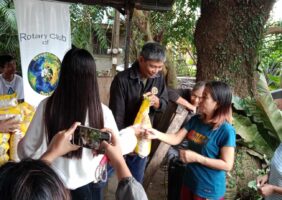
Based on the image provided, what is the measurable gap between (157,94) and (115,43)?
246 inches

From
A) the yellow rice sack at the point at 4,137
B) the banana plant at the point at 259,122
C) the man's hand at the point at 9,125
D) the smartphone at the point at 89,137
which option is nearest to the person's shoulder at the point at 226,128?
the smartphone at the point at 89,137

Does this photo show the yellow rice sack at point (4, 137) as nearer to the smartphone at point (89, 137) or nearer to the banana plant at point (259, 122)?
the smartphone at point (89, 137)

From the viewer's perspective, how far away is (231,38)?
4199 mm

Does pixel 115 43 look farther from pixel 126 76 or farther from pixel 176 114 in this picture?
pixel 126 76

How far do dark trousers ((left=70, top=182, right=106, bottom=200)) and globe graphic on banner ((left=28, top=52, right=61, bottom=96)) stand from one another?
217cm

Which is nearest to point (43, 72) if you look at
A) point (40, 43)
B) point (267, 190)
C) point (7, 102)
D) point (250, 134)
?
point (40, 43)

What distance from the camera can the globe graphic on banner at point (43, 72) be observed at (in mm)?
4000

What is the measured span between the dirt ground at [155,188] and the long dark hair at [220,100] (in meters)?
2.11

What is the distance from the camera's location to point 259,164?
4.18m

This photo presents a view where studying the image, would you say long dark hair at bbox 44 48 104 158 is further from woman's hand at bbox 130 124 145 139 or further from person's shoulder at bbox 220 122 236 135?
person's shoulder at bbox 220 122 236 135

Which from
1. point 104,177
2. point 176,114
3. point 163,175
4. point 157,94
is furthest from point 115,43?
point 104,177

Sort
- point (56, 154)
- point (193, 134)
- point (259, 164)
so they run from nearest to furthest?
1. point (56, 154)
2. point (193, 134)
3. point (259, 164)

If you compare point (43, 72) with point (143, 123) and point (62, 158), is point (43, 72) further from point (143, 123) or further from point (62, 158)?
point (62, 158)

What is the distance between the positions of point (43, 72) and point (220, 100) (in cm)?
244
